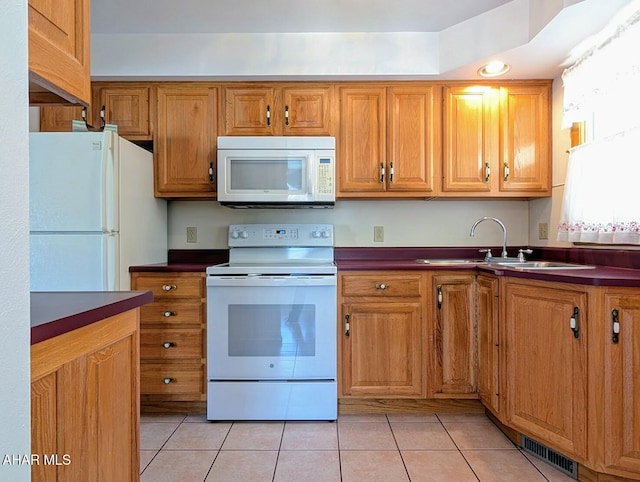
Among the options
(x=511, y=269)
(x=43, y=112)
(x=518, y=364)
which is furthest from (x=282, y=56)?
(x=518, y=364)

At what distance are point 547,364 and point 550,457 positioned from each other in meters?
0.44

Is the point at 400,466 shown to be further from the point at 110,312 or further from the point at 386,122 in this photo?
the point at 386,122

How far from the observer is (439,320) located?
227 centimetres

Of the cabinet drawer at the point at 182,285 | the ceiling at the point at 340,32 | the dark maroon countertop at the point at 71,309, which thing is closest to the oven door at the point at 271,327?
the cabinet drawer at the point at 182,285

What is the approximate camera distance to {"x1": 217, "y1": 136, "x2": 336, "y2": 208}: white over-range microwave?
238cm

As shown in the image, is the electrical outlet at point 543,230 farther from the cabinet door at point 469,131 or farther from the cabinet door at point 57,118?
the cabinet door at point 57,118

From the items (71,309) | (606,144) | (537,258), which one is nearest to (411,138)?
(606,144)

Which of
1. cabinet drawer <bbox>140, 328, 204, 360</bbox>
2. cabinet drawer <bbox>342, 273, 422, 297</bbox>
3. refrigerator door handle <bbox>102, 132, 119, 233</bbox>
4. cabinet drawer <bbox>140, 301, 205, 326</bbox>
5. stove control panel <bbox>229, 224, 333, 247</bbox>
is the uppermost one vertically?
refrigerator door handle <bbox>102, 132, 119, 233</bbox>

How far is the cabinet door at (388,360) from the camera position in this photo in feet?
7.43

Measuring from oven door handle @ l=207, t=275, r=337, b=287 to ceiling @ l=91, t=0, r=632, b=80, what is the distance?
4.17 ft

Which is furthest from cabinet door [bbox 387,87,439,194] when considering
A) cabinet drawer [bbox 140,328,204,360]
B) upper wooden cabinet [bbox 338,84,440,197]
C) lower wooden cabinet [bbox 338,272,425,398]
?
cabinet drawer [bbox 140,328,204,360]

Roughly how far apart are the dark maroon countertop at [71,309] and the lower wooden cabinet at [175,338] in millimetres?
1179

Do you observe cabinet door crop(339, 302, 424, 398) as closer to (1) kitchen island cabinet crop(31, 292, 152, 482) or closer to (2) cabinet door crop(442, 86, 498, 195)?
(2) cabinet door crop(442, 86, 498, 195)

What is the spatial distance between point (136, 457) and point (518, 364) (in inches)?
65.8
